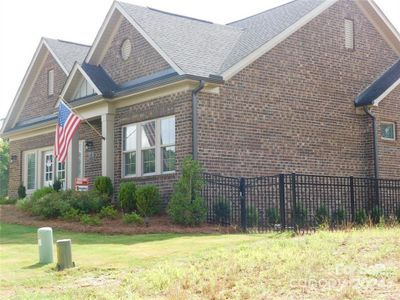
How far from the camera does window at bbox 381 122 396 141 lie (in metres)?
23.2

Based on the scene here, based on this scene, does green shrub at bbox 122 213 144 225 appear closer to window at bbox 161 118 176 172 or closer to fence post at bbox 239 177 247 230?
window at bbox 161 118 176 172

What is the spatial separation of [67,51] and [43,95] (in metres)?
2.22

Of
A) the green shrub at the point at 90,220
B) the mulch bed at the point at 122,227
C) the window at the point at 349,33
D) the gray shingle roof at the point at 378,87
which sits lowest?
the mulch bed at the point at 122,227

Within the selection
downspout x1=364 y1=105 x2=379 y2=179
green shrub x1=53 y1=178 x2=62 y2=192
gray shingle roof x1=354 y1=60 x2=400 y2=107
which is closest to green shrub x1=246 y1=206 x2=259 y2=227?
downspout x1=364 y1=105 x2=379 y2=179

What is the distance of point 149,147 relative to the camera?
20.5m

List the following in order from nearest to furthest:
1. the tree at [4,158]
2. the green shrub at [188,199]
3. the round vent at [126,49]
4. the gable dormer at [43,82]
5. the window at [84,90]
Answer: the green shrub at [188,199] → the round vent at [126,49] → the window at [84,90] → the gable dormer at [43,82] → the tree at [4,158]

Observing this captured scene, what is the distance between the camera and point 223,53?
21.1 meters

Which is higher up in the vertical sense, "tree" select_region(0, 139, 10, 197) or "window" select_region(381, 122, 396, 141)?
"tree" select_region(0, 139, 10, 197)

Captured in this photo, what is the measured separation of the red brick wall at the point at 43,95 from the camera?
1074 inches

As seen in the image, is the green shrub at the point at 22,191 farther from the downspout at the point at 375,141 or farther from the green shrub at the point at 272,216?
the downspout at the point at 375,141

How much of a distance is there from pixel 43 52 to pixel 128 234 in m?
15.1

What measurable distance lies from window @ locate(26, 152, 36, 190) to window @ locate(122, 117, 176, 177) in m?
7.60

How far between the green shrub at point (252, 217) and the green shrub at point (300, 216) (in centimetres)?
124

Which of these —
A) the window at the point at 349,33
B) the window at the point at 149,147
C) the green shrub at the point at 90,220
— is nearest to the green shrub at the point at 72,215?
the green shrub at the point at 90,220
